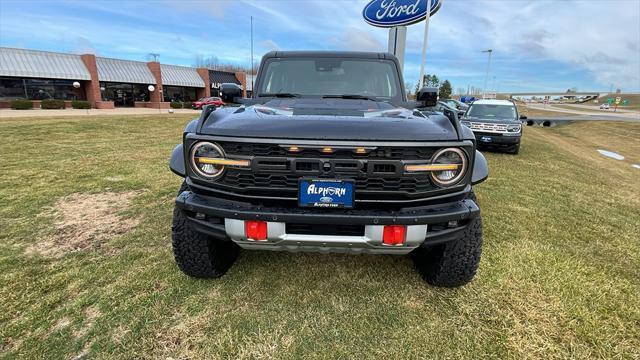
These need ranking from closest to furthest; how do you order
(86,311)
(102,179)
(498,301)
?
(86,311) < (498,301) < (102,179)

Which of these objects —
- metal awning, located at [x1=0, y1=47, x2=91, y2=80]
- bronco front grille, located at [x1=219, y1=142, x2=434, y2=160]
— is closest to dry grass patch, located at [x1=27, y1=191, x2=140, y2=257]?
bronco front grille, located at [x1=219, y1=142, x2=434, y2=160]

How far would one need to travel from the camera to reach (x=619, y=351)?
6.62 ft

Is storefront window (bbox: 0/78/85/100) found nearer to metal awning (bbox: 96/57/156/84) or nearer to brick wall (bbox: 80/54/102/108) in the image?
brick wall (bbox: 80/54/102/108)

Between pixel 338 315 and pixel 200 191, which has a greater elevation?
pixel 200 191

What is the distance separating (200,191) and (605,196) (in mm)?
6736

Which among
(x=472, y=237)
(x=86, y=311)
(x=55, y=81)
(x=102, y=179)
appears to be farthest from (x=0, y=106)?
(x=472, y=237)

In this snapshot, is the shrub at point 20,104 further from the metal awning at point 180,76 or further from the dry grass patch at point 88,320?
the dry grass patch at point 88,320

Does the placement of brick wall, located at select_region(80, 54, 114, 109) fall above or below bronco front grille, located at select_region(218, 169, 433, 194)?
above

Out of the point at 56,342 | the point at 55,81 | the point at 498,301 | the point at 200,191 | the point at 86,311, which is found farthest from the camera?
the point at 55,81

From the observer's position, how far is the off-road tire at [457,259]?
7.63ft

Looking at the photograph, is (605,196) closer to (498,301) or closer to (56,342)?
(498,301)

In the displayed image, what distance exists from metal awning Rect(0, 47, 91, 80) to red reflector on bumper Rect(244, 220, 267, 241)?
36819 millimetres

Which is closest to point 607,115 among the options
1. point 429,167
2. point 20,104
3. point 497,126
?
point 497,126

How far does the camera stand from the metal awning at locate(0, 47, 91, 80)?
92.1ft
